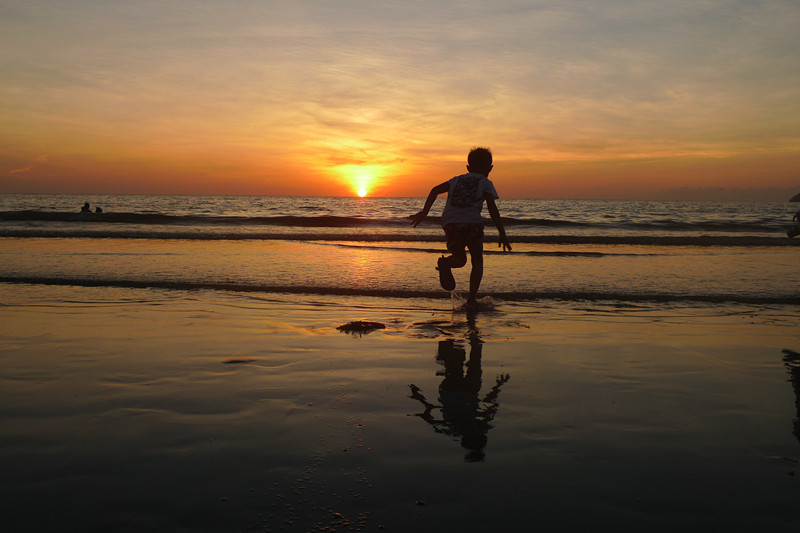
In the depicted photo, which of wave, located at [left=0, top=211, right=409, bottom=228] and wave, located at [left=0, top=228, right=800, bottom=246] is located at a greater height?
wave, located at [left=0, top=211, right=409, bottom=228]

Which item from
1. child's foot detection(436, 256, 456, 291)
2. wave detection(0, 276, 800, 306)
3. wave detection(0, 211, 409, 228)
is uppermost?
wave detection(0, 211, 409, 228)

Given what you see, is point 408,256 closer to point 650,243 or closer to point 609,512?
point 650,243

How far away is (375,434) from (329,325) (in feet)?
11.1

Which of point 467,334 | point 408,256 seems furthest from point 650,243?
point 467,334

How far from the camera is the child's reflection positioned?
3125mm

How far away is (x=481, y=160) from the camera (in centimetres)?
761

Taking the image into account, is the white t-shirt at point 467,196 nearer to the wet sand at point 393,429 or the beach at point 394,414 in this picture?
the beach at point 394,414

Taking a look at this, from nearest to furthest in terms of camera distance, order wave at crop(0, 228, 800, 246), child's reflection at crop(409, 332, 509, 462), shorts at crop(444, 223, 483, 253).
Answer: child's reflection at crop(409, 332, 509, 462)
shorts at crop(444, 223, 483, 253)
wave at crop(0, 228, 800, 246)

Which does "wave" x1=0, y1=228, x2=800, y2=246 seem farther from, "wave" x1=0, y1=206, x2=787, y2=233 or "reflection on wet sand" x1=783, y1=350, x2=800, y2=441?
"reflection on wet sand" x1=783, y1=350, x2=800, y2=441

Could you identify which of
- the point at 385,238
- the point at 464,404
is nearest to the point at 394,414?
the point at 464,404

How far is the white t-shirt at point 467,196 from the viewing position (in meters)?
7.51

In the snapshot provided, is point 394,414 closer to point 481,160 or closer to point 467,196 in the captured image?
point 467,196

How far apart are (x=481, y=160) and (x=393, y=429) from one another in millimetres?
5192

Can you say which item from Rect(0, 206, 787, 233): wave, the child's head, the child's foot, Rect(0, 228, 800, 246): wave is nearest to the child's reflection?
the child's foot
